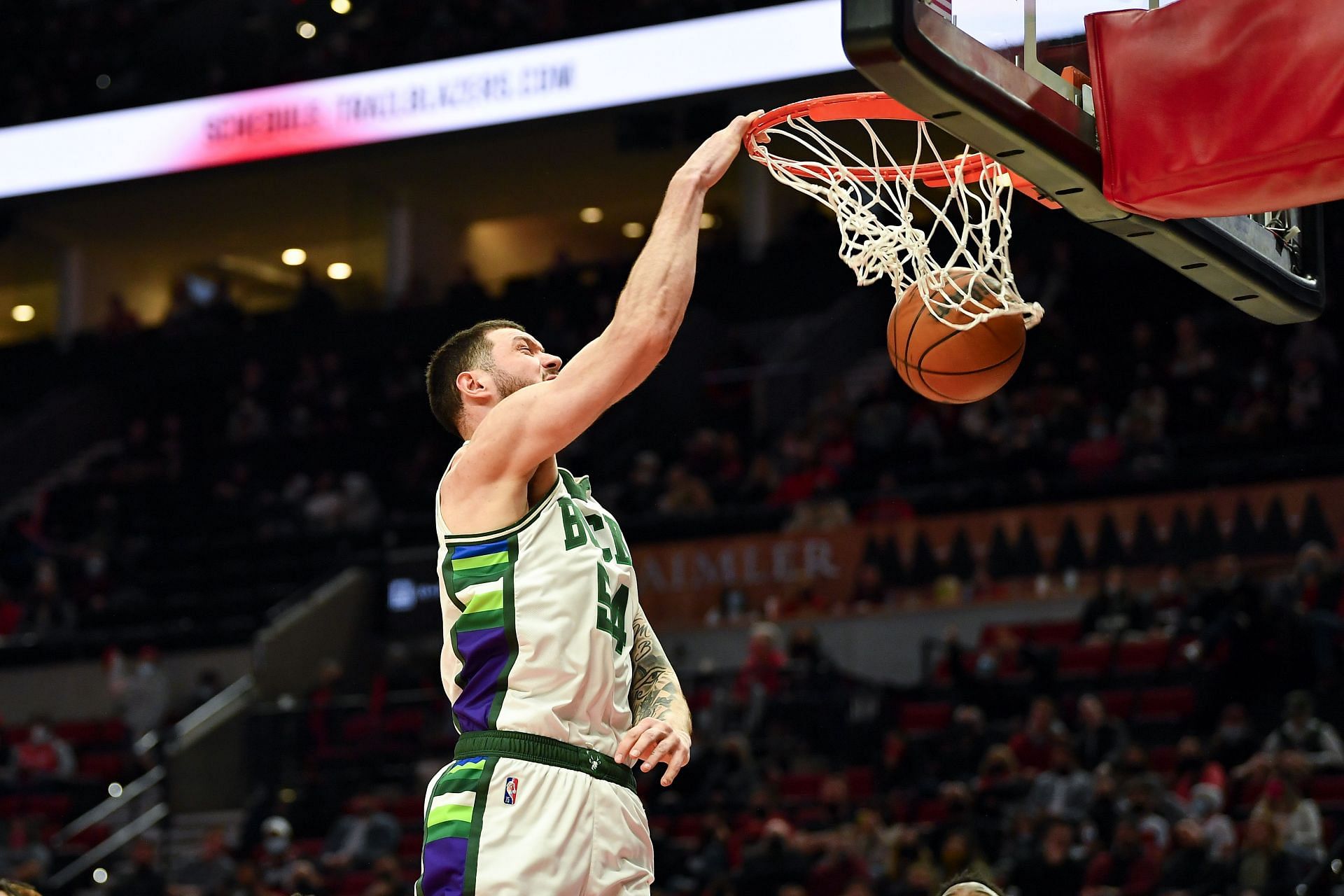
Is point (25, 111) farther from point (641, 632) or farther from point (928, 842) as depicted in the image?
point (641, 632)

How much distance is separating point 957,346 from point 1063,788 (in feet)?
21.3

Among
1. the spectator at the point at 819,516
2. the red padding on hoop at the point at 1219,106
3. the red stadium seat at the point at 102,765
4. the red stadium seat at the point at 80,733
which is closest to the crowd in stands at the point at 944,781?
the spectator at the point at 819,516

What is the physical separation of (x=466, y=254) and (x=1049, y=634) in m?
12.5

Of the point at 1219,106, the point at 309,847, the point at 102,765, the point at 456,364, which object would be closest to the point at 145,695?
the point at 102,765

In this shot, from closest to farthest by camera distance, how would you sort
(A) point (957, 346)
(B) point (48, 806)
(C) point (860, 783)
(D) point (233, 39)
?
(A) point (957, 346) < (C) point (860, 783) < (B) point (48, 806) < (D) point (233, 39)

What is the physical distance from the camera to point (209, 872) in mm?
12961

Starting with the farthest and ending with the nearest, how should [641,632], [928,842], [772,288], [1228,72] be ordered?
[772,288] → [928,842] → [1228,72] → [641,632]

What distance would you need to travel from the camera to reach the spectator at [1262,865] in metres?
8.74

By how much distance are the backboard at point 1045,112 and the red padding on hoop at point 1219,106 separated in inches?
2.8

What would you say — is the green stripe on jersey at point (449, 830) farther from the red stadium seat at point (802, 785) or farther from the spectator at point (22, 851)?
the spectator at point (22, 851)

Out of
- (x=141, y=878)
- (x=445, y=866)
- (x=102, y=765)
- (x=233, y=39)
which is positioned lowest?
(x=141, y=878)

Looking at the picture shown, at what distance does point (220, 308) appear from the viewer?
23.2 meters

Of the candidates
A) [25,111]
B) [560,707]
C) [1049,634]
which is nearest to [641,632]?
[560,707]

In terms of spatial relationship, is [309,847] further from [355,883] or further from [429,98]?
Result: [429,98]
